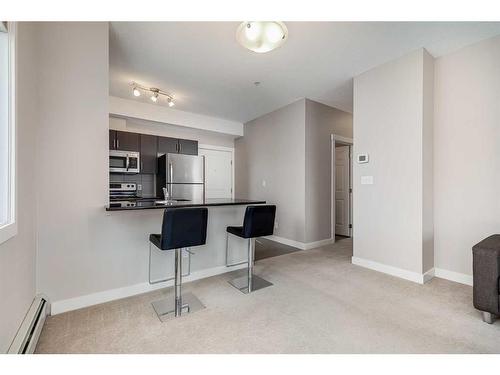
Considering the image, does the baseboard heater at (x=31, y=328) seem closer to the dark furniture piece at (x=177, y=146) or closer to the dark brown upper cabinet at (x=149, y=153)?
the dark brown upper cabinet at (x=149, y=153)

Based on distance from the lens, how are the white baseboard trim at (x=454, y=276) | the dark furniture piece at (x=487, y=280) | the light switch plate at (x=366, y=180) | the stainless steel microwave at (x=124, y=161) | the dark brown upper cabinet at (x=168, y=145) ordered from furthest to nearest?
1. the dark brown upper cabinet at (x=168, y=145)
2. the stainless steel microwave at (x=124, y=161)
3. the light switch plate at (x=366, y=180)
4. the white baseboard trim at (x=454, y=276)
5. the dark furniture piece at (x=487, y=280)

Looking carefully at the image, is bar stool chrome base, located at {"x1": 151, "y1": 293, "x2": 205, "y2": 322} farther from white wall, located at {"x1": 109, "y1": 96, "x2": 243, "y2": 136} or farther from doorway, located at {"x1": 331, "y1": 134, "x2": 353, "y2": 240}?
doorway, located at {"x1": 331, "y1": 134, "x2": 353, "y2": 240}

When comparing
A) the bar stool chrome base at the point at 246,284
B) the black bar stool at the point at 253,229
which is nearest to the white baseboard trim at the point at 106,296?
the bar stool chrome base at the point at 246,284

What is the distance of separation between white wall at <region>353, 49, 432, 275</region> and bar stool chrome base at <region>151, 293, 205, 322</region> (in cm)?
225

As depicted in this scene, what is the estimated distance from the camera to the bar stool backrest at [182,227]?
72.6 inches

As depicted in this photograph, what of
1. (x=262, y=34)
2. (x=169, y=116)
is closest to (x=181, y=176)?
(x=169, y=116)

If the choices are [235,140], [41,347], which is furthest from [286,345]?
[235,140]

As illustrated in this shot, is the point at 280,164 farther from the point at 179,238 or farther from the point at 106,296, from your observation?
the point at 106,296

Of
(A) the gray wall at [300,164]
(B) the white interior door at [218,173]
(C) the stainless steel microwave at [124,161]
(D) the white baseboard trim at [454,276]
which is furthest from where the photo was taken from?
(B) the white interior door at [218,173]

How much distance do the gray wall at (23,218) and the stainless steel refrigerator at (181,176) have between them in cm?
242

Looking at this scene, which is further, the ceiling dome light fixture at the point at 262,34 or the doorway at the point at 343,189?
the doorway at the point at 343,189

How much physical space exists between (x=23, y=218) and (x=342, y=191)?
198 inches

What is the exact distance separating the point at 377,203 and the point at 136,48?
11.2 feet

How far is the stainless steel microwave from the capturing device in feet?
12.7
